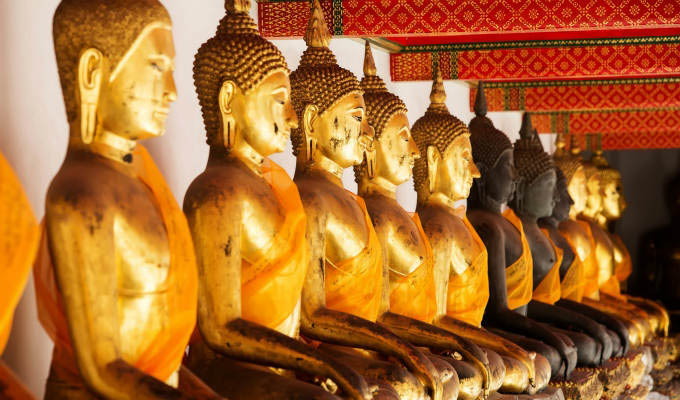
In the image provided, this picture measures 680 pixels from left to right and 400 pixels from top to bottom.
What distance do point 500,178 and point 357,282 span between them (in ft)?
7.51

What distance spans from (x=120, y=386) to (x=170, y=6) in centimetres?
198

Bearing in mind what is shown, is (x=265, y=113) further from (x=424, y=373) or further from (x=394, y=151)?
(x=394, y=151)

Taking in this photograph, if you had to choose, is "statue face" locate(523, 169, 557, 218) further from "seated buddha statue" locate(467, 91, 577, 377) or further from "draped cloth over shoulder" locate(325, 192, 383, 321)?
"draped cloth over shoulder" locate(325, 192, 383, 321)

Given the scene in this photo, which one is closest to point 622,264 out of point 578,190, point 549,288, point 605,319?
point 578,190

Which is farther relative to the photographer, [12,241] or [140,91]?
[140,91]

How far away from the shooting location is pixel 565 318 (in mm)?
7199

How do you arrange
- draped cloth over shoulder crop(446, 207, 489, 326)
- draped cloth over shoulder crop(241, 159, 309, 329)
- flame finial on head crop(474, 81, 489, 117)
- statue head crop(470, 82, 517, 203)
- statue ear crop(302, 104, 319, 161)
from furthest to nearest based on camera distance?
flame finial on head crop(474, 81, 489, 117) → statue head crop(470, 82, 517, 203) → draped cloth over shoulder crop(446, 207, 489, 326) → statue ear crop(302, 104, 319, 161) → draped cloth over shoulder crop(241, 159, 309, 329)

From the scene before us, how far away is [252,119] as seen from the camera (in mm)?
3936

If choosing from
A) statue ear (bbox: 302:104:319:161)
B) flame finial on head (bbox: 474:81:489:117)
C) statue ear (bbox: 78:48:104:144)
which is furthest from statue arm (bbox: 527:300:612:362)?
statue ear (bbox: 78:48:104:144)

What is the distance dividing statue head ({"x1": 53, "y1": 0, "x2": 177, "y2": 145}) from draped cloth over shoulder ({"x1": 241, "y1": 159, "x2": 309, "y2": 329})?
72 centimetres

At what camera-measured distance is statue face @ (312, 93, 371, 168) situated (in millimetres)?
4602

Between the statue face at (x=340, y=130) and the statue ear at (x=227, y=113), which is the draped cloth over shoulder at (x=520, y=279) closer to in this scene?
the statue face at (x=340, y=130)

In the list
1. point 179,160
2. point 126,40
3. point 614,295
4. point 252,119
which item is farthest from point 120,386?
point 614,295

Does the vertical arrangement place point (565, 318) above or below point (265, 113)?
below
